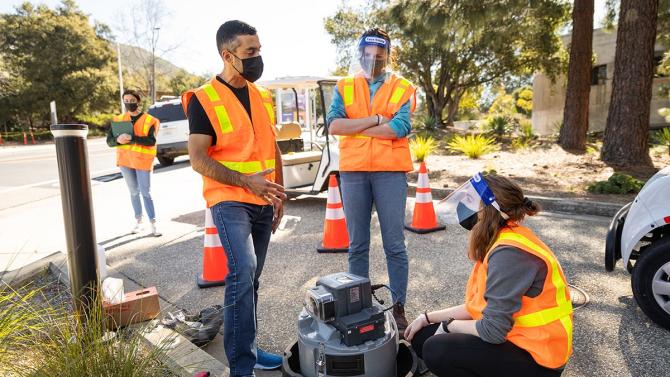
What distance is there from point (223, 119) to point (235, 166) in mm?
261

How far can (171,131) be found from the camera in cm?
1535

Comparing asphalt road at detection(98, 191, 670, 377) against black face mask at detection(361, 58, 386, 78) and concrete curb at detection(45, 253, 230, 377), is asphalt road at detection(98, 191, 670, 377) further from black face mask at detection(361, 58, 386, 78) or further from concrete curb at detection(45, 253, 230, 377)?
black face mask at detection(361, 58, 386, 78)

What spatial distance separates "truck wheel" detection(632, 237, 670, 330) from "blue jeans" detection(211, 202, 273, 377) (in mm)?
2564

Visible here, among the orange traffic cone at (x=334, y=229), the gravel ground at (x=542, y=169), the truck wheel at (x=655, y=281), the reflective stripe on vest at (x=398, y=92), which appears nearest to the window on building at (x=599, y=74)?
the gravel ground at (x=542, y=169)

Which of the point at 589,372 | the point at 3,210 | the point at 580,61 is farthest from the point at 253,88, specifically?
the point at 580,61

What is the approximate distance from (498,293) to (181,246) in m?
4.56

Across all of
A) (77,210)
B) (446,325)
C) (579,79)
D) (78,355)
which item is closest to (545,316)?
(446,325)

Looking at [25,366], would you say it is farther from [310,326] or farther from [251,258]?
[310,326]

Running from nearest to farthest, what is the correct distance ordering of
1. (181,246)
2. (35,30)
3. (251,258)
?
(251,258) < (181,246) < (35,30)

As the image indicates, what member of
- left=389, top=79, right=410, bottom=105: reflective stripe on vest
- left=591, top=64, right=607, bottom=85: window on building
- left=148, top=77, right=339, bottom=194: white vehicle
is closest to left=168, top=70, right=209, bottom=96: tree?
left=591, top=64, right=607, bottom=85: window on building

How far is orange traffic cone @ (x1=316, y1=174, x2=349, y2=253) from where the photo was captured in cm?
540

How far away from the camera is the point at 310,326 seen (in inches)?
100

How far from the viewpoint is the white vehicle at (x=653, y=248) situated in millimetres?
3080

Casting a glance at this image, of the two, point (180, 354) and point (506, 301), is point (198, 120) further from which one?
point (506, 301)
